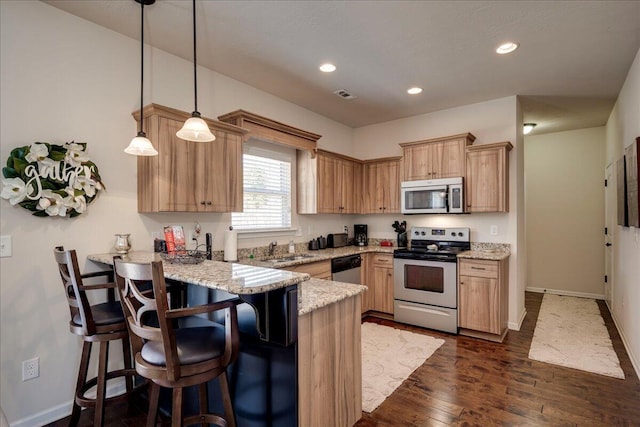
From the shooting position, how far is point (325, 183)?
451cm

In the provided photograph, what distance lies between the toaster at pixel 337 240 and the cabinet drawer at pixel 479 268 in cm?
176

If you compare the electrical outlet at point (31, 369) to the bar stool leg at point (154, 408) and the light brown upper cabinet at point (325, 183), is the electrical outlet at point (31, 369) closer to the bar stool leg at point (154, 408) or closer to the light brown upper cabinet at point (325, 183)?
→ the bar stool leg at point (154, 408)

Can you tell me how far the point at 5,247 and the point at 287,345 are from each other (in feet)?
6.50

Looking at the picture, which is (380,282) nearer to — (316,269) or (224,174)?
(316,269)

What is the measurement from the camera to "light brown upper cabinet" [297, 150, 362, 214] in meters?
4.36

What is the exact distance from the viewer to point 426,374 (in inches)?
114

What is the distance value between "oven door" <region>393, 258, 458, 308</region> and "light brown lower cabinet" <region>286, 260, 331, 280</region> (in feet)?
3.18

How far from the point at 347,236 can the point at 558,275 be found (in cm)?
388

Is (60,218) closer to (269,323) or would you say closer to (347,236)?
(269,323)

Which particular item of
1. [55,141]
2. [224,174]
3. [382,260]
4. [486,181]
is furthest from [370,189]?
[55,141]

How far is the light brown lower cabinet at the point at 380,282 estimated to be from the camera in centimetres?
444

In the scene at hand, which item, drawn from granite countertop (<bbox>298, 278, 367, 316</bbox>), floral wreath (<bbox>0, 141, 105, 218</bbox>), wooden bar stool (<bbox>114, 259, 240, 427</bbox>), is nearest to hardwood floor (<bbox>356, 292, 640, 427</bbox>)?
granite countertop (<bbox>298, 278, 367, 316</bbox>)

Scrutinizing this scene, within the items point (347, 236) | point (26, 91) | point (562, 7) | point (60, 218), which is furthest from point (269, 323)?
point (347, 236)

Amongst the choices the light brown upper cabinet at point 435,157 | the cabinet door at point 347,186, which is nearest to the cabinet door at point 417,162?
the light brown upper cabinet at point 435,157
